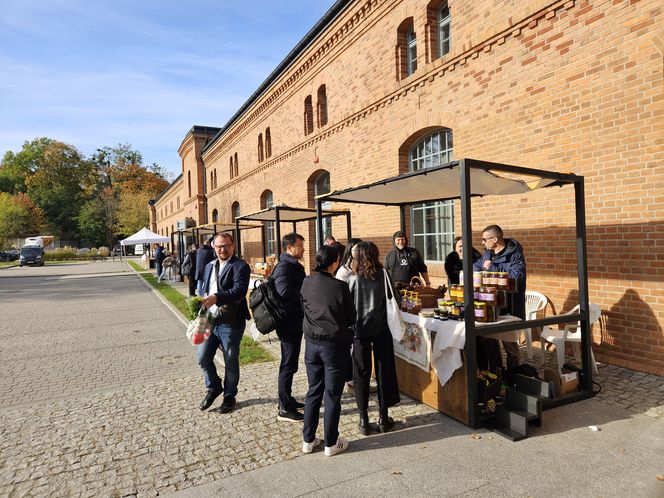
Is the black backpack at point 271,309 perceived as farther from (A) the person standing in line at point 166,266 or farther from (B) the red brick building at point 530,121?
(A) the person standing in line at point 166,266

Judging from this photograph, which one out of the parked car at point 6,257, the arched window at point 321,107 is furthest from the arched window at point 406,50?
the parked car at point 6,257

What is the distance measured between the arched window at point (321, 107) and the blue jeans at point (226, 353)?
31.6 feet

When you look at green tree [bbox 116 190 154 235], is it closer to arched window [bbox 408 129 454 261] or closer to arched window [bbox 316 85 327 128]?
arched window [bbox 316 85 327 128]

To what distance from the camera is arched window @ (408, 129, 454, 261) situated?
8891 mm

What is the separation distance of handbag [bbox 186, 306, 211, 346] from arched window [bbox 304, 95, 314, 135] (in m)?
10.6

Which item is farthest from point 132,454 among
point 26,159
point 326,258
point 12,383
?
point 26,159

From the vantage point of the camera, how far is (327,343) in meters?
3.71

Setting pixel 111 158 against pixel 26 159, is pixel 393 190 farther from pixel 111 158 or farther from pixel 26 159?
pixel 26 159

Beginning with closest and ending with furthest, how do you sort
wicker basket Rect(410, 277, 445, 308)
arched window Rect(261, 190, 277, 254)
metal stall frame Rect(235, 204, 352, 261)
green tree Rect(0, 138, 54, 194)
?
wicker basket Rect(410, 277, 445, 308), metal stall frame Rect(235, 204, 352, 261), arched window Rect(261, 190, 277, 254), green tree Rect(0, 138, 54, 194)

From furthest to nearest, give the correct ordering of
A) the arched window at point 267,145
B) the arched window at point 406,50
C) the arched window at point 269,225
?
the arched window at point 269,225
the arched window at point 267,145
the arched window at point 406,50

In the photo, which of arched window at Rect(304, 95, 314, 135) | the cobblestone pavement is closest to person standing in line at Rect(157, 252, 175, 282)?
arched window at Rect(304, 95, 314, 135)

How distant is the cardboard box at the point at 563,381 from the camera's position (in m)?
4.70

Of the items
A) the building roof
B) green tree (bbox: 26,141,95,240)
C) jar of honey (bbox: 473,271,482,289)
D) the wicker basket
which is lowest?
the wicker basket

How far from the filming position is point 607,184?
5.74 metres
